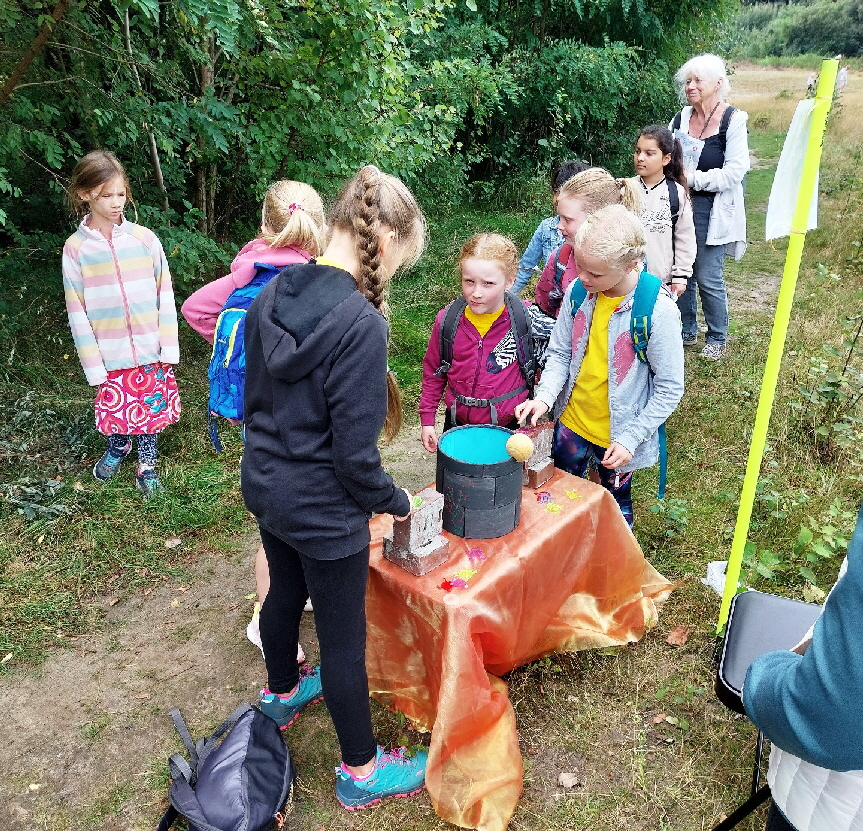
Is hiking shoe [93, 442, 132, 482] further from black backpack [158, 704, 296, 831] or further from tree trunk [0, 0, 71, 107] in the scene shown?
black backpack [158, 704, 296, 831]

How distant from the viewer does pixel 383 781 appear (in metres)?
2.46

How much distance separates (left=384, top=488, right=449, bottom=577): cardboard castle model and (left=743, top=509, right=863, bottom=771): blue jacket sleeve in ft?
3.75

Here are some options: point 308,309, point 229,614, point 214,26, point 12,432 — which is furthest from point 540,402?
point 12,432

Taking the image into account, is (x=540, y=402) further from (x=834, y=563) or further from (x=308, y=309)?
(x=834, y=563)

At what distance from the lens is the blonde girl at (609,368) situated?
2.67 m

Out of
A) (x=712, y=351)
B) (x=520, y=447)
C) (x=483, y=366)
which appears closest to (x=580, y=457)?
(x=483, y=366)

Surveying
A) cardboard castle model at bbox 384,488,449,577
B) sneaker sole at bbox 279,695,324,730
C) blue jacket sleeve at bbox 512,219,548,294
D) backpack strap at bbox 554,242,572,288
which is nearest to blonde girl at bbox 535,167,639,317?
backpack strap at bbox 554,242,572,288

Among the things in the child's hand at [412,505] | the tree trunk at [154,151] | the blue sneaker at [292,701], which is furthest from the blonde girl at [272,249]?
the tree trunk at [154,151]

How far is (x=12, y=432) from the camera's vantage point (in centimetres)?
447

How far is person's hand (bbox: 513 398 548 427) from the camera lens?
2855 millimetres

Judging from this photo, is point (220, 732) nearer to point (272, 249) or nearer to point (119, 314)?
point (272, 249)

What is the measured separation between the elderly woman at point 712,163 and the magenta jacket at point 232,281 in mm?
3380

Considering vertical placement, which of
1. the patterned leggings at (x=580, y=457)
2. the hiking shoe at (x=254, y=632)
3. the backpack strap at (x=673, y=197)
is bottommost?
the hiking shoe at (x=254, y=632)

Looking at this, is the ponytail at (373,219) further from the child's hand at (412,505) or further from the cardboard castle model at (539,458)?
the cardboard castle model at (539,458)
